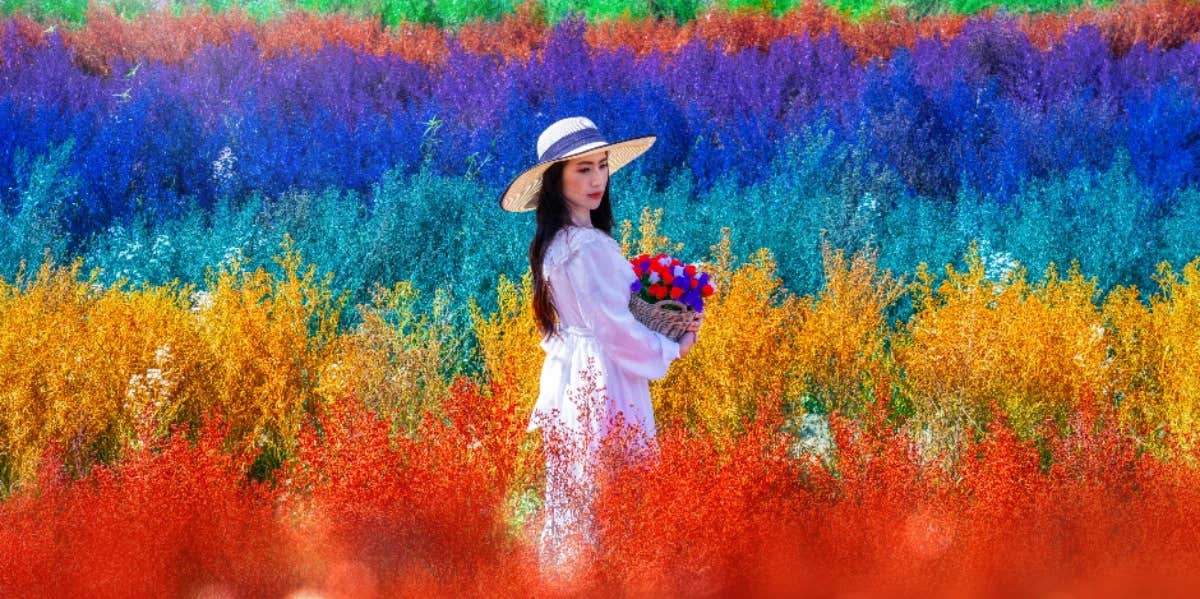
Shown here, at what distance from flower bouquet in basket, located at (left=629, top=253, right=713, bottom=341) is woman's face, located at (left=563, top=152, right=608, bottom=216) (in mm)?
148

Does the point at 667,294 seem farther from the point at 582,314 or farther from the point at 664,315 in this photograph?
the point at 582,314

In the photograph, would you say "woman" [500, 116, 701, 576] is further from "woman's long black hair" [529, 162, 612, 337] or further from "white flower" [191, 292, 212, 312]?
"white flower" [191, 292, 212, 312]

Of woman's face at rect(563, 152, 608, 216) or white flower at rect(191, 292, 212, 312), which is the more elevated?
white flower at rect(191, 292, 212, 312)

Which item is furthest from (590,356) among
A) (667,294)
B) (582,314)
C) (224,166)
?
(224,166)

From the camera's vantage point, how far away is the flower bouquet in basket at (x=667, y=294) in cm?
256

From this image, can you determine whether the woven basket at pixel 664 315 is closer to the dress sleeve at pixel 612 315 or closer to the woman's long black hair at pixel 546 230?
the dress sleeve at pixel 612 315

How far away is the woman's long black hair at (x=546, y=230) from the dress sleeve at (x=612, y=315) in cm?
9

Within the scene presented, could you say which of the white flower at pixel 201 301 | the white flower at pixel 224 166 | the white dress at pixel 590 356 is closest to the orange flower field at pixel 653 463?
the white dress at pixel 590 356

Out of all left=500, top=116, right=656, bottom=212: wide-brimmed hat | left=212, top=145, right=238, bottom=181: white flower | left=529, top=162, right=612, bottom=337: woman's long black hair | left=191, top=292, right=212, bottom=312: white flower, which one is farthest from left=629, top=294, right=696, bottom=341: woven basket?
left=212, top=145, right=238, bottom=181: white flower

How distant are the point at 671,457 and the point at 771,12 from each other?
577 cm

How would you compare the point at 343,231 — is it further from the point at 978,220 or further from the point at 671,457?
the point at 671,457

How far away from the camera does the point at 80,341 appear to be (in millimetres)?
3439

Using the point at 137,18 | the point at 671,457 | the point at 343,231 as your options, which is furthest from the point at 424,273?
the point at 137,18

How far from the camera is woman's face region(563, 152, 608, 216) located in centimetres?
262
